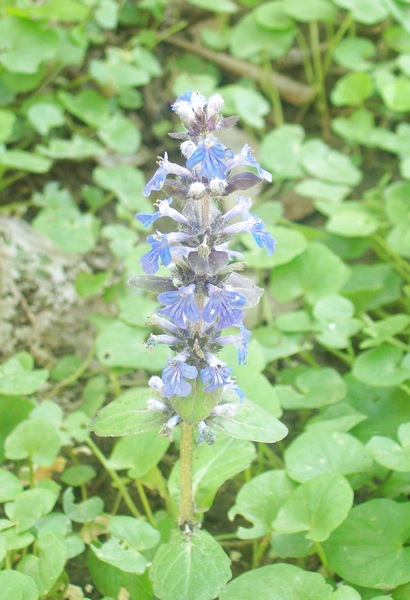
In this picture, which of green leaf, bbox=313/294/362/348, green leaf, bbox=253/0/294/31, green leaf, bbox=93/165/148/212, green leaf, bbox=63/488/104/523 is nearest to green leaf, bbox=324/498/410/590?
green leaf, bbox=63/488/104/523

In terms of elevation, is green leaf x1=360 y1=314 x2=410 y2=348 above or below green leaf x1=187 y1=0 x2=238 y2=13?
below

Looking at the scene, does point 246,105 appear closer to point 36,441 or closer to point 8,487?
point 36,441

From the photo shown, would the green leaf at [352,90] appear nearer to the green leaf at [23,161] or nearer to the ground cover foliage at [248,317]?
the ground cover foliage at [248,317]

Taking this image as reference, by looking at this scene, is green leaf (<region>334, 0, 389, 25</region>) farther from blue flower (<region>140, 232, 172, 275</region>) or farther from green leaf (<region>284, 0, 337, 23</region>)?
blue flower (<region>140, 232, 172, 275</region>)

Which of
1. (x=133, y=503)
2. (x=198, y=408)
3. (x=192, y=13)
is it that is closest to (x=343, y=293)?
(x=133, y=503)

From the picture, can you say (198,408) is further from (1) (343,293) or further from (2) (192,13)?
(2) (192,13)

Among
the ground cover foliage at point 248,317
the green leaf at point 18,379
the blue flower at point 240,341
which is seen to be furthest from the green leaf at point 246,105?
the blue flower at point 240,341
